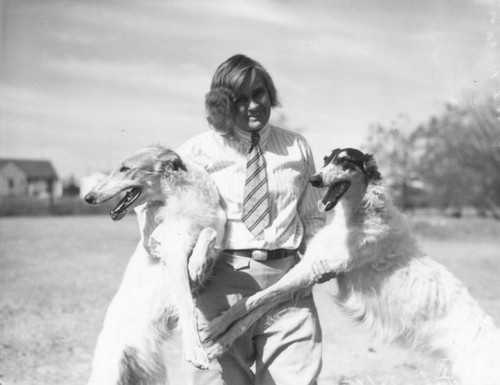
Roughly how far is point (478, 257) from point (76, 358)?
575 inches

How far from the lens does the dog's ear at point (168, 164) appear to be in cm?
371

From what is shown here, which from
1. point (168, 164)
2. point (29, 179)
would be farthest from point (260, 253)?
point (29, 179)

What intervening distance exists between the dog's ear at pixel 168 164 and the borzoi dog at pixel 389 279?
1014mm

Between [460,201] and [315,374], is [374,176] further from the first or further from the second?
[460,201]

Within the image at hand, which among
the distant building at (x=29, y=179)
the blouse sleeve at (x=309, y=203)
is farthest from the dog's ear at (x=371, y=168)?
the distant building at (x=29, y=179)

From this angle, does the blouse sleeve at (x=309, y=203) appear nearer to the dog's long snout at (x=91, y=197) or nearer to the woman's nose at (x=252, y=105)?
the woman's nose at (x=252, y=105)

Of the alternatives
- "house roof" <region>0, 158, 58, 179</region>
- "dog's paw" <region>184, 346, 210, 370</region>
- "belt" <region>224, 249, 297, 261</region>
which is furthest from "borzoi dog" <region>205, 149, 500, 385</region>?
"house roof" <region>0, 158, 58, 179</region>

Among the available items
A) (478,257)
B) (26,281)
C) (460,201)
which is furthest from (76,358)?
(460,201)

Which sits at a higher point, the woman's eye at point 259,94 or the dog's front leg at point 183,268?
the woman's eye at point 259,94

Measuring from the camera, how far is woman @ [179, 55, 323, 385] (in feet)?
11.7

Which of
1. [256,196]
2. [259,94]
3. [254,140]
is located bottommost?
[256,196]

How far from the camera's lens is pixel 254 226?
3543mm

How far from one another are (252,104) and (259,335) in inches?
62.2

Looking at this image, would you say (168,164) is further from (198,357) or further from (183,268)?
(198,357)
